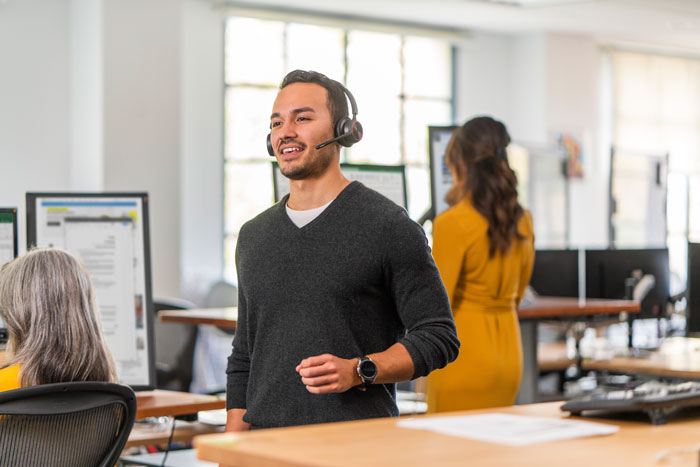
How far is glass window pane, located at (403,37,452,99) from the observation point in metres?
8.64

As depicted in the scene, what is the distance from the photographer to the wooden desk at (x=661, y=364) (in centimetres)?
386

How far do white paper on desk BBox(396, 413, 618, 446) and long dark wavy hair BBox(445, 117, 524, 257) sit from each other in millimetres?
1588

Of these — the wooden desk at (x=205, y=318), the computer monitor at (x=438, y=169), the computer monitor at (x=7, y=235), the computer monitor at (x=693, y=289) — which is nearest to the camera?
the computer monitor at (x=7, y=235)

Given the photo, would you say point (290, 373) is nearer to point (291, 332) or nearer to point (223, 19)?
point (291, 332)

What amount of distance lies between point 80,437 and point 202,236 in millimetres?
5321

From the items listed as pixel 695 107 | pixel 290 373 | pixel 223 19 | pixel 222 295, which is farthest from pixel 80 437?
pixel 695 107

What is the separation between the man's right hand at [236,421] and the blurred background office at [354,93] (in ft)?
14.8

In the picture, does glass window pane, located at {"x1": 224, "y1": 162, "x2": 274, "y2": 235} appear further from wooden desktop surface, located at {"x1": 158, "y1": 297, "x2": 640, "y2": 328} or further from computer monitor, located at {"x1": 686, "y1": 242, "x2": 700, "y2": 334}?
computer monitor, located at {"x1": 686, "y1": 242, "x2": 700, "y2": 334}

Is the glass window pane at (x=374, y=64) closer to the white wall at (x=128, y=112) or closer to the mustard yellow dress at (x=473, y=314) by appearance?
the white wall at (x=128, y=112)

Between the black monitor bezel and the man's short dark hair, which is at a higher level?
the man's short dark hair

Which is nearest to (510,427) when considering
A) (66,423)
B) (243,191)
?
(66,423)

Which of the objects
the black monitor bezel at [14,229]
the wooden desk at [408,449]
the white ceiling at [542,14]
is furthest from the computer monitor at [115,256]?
the white ceiling at [542,14]

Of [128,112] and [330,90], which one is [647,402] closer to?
[330,90]

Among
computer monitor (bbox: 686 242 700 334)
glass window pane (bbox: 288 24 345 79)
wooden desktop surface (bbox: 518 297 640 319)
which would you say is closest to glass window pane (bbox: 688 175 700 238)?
glass window pane (bbox: 288 24 345 79)
